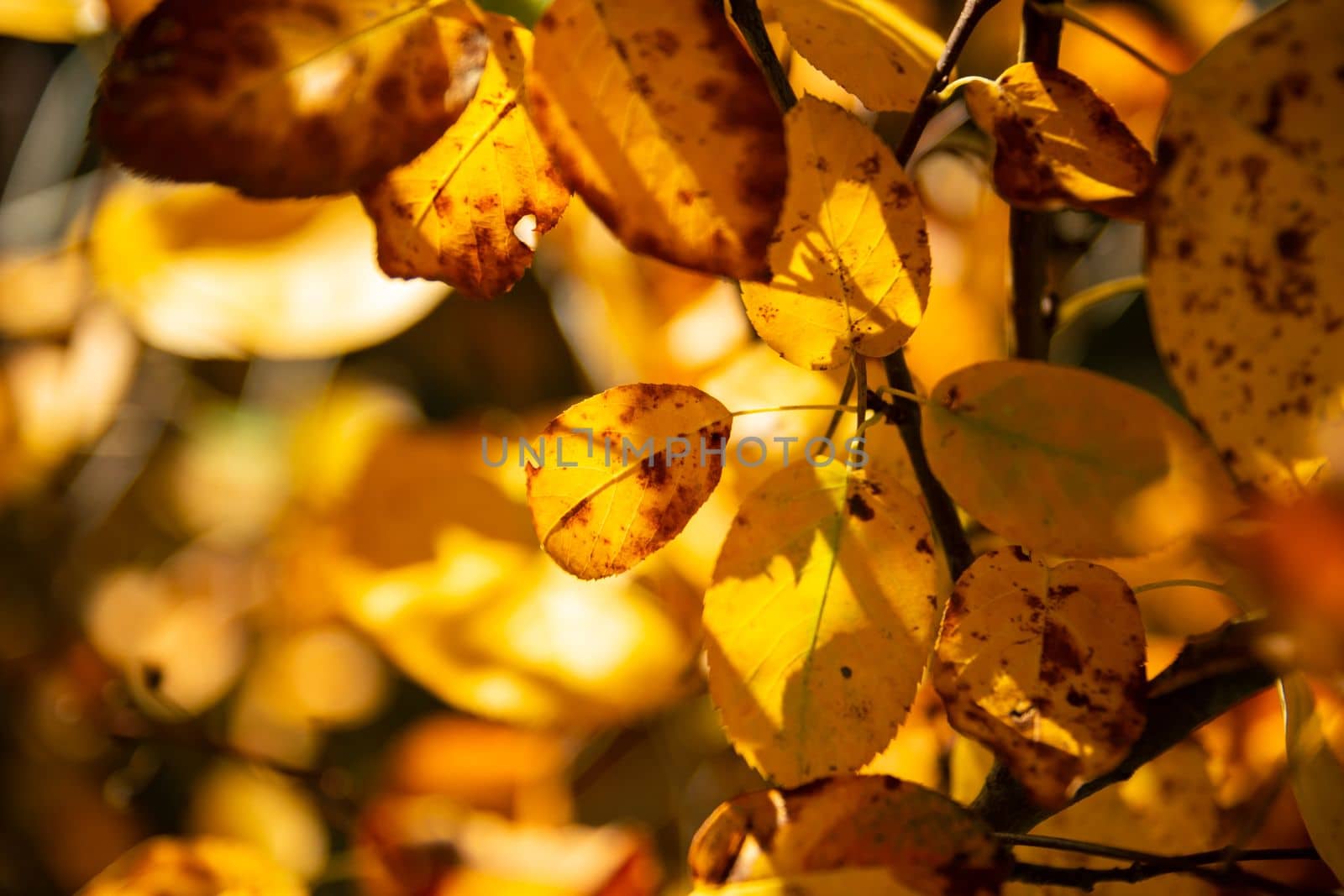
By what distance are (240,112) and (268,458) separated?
2.02 ft

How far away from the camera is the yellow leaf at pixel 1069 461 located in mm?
203

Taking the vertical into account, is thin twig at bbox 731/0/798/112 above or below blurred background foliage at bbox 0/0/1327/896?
above

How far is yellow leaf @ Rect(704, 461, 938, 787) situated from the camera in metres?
0.23

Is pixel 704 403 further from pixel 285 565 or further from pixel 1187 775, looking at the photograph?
pixel 285 565

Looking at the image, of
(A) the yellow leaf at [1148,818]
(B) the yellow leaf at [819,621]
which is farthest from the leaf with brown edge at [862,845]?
(A) the yellow leaf at [1148,818]

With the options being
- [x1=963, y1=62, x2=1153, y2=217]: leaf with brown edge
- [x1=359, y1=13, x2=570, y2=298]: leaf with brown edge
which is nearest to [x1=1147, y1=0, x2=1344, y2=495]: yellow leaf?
[x1=963, y1=62, x2=1153, y2=217]: leaf with brown edge

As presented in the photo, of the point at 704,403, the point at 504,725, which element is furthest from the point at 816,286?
the point at 504,725

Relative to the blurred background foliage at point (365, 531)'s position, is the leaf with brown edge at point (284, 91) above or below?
above

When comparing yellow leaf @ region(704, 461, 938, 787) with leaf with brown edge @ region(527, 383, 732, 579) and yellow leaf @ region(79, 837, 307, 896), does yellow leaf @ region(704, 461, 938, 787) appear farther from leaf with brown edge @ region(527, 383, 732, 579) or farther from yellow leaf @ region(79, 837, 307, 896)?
yellow leaf @ region(79, 837, 307, 896)

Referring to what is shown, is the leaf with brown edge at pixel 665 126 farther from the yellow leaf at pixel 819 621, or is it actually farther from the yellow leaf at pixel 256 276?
the yellow leaf at pixel 256 276

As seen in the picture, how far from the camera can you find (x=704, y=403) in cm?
24

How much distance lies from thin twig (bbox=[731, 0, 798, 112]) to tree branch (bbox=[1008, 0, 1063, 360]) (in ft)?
0.24

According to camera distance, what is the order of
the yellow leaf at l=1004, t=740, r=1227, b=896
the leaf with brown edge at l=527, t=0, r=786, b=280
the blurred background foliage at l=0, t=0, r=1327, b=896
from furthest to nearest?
the blurred background foliage at l=0, t=0, r=1327, b=896 → the yellow leaf at l=1004, t=740, r=1227, b=896 → the leaf with brown edge at l=527, t=0, r=786, b=280

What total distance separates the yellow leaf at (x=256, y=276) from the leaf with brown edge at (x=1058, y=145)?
1.16ft
